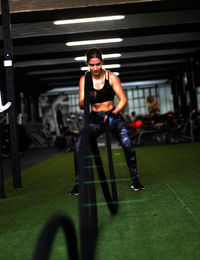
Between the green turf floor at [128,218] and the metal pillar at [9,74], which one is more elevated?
the metal pillar at [9,74]

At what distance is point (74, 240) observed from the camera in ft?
4.71

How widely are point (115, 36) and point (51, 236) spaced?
10890 mm

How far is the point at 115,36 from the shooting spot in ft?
38.1

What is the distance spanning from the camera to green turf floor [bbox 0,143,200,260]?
241 centimetres

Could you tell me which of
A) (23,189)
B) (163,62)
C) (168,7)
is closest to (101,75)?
(23,189)

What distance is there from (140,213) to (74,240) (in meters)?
1.97

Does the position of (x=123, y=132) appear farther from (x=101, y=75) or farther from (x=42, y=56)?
(x=42, y=56)

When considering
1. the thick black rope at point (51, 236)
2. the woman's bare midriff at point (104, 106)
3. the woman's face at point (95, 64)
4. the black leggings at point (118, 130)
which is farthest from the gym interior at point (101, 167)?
the woman's face at point (95, 64)

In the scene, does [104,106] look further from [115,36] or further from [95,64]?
[115,36]

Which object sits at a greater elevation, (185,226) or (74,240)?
(74,240)

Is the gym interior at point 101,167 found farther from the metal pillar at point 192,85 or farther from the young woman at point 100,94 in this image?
the young woman at point 100,94

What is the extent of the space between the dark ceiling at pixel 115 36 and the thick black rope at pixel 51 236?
6623 millimetres

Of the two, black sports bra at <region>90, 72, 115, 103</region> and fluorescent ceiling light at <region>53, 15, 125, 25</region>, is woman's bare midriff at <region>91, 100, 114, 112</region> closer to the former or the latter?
black sports bra at <region>90, 72, 115, 103</region>

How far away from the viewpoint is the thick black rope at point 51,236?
114 centimetres
